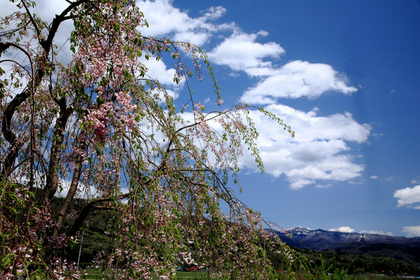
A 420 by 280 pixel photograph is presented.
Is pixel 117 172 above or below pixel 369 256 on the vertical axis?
above

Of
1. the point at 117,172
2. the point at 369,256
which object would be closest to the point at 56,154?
the point at 117,172

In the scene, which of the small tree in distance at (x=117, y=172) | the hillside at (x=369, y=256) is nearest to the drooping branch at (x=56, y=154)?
the small tree in distance at (x=117, y=172)

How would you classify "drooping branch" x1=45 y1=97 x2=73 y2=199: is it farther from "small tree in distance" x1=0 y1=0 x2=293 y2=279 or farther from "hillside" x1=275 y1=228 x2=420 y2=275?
"hillside" x1=275 y1=228 x2=420 y2=275

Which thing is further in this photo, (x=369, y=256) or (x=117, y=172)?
(x=369, y=256)

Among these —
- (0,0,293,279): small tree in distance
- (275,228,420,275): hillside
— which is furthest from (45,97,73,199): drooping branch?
(275,228,420,275): hillside

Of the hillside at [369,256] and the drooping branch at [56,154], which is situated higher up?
the drooping branch at [56,154]

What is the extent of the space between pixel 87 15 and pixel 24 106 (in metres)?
1.79

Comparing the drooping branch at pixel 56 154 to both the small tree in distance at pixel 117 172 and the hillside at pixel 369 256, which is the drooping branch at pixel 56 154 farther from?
the hillside at pixel 369 256

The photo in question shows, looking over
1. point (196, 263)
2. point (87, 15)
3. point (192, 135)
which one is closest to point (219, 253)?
point (196, 263)

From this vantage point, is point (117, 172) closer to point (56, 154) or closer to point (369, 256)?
point (56, 154)

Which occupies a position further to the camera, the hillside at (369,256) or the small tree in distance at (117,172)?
the hillside at (369,256)

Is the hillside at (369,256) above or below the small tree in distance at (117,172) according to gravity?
below

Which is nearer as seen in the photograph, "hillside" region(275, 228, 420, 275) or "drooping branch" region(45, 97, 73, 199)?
"drooping branch" region(45, 97, 73, 199)

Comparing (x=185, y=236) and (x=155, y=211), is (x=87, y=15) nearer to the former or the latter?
(x=155, y=211)
